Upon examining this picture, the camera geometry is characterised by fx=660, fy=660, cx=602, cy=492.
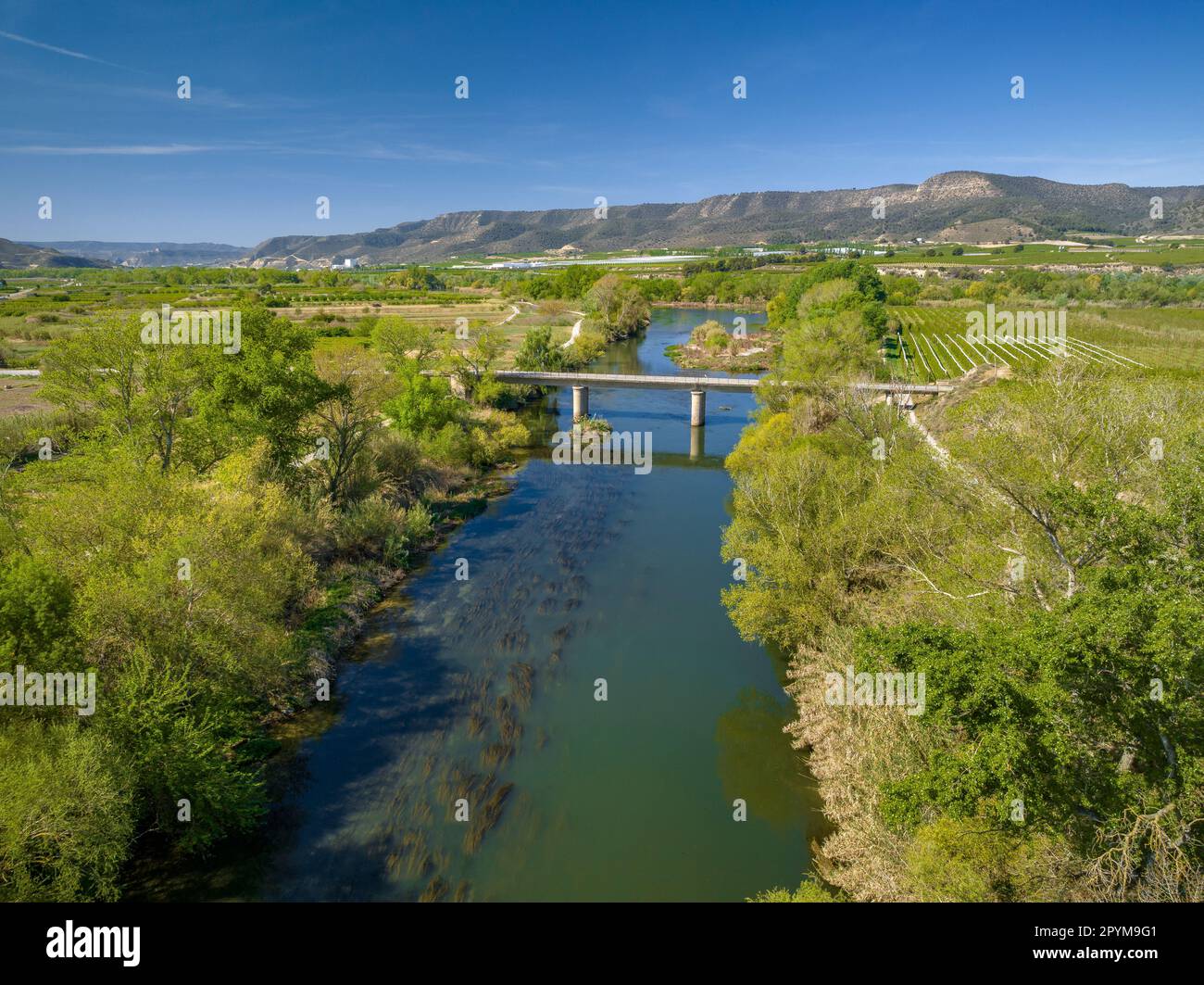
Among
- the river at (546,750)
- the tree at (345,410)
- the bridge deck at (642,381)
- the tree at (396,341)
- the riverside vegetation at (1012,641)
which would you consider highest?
the tree at (396,341)

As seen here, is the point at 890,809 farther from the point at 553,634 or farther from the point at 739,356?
the point at 739,356

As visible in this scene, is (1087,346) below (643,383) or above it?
above

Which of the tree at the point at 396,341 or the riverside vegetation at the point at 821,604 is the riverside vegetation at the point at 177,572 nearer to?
the riverside vegetation at the point at 821,604

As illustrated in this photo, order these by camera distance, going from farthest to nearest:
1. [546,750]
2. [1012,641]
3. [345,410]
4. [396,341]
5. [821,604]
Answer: [396,341] → [345,410] → [821,604] → [546,750] → [1012,641]

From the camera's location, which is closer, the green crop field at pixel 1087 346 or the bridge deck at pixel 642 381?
the green crop field at pixel 1087 346

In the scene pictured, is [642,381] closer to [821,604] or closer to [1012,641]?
[821,604]

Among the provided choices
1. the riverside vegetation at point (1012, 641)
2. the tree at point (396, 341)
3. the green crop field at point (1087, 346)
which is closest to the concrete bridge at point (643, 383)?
the green crop field at point (1087, 346)

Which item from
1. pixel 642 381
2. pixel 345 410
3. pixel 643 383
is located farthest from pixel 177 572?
pixel 643 383
